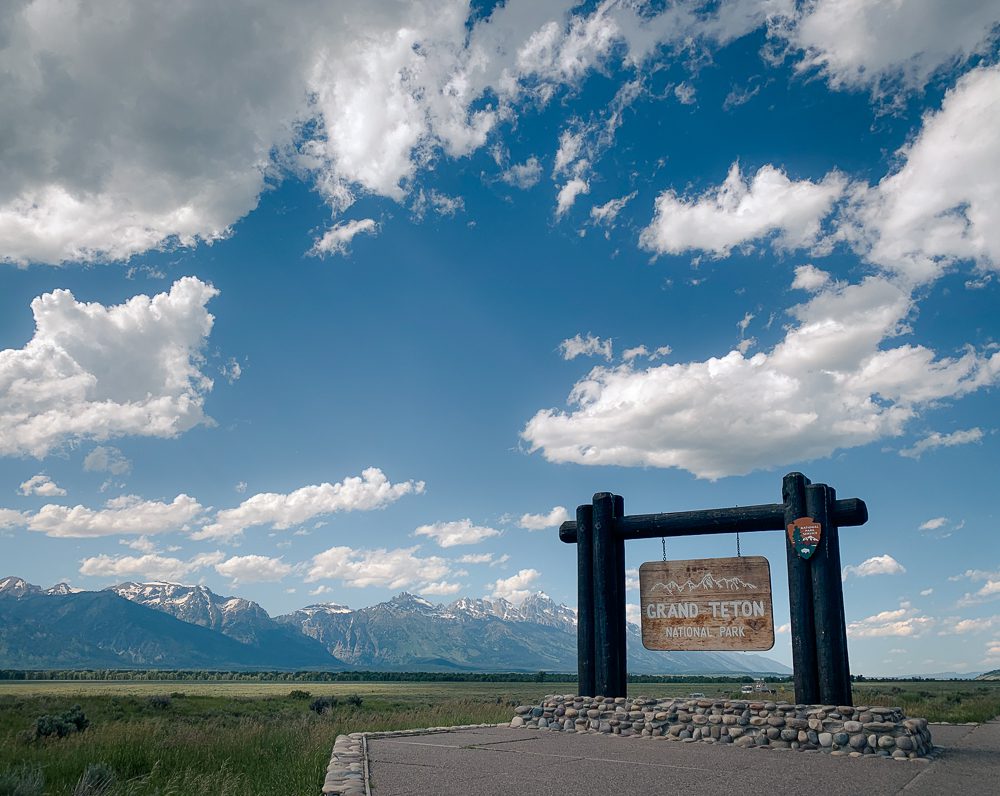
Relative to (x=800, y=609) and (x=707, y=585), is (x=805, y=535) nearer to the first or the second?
(x=800, y=609)

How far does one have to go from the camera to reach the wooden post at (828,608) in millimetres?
14688

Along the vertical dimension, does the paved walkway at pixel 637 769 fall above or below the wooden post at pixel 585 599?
below

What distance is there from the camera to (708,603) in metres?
17.0

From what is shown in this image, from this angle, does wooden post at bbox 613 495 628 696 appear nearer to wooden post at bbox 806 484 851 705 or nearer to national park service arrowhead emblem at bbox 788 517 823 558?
national park service arrowhead emblem at bbox 788 517 823 558

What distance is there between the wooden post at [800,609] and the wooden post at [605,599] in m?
3.99

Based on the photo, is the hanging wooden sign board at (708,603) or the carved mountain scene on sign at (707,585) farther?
the carved mountain scene on sign at (707,585)

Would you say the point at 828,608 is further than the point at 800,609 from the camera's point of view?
No

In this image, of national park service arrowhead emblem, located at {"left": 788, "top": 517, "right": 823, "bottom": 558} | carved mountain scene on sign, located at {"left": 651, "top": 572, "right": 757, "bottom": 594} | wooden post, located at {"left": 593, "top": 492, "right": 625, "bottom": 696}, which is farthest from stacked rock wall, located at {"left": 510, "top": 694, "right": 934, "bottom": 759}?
national park service arrowhead emblem, located at {"left": 788, "top": 517, "right": 823, "bottom": 558}

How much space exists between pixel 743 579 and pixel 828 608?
2.02m

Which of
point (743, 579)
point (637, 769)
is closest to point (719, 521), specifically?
point (743, 579)

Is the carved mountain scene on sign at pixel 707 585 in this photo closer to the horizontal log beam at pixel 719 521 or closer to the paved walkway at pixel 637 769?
the horizontal log beam at pixel 719 521

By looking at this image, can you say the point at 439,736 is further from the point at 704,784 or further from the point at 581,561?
the point at 704,784

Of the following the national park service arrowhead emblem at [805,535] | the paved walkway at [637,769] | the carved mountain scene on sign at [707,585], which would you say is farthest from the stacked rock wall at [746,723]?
the national park service arrowhead emblem at [805,535]

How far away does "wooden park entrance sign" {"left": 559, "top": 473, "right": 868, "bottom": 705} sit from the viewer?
1498cm
